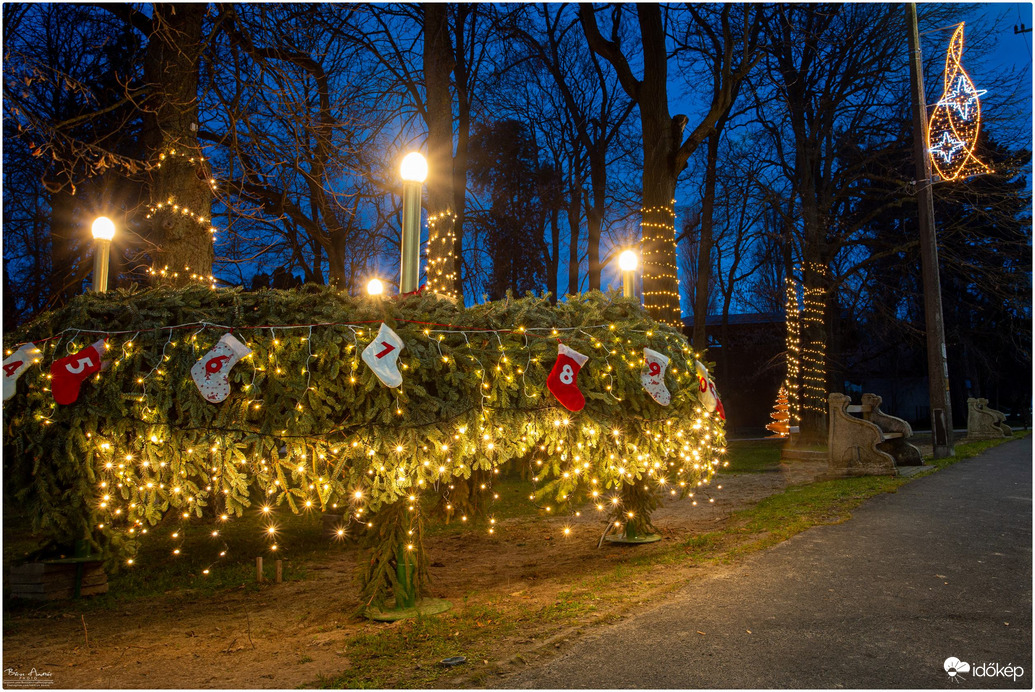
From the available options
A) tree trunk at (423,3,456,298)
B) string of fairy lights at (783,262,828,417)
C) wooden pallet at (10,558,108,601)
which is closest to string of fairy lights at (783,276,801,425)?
string of fairy lights at (783,262,828,417)

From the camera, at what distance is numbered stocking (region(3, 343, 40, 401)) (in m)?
4.29

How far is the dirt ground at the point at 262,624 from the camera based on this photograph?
11.4ft

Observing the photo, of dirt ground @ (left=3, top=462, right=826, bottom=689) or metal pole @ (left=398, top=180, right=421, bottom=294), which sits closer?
dirt ground @ (left=3, top=462, right=826, bottom=689)

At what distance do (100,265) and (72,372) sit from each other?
143 cm

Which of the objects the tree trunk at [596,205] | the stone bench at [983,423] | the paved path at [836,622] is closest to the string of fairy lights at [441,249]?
the paved path at [836,622]

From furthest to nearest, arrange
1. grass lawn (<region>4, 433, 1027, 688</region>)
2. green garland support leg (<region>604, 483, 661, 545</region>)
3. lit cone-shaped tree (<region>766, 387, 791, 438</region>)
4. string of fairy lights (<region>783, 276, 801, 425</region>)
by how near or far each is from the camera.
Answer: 1. lit cone-shaped tree (<region>766, 387, 791, 438</region>)
2. string of fairy lights (<region>783, 276, 801, 425</region>)
3. green garland support leg (<region>604, 483, 661, 545</region>)
4. grass lawn (<region>4, 433, 1027, 688</region>)

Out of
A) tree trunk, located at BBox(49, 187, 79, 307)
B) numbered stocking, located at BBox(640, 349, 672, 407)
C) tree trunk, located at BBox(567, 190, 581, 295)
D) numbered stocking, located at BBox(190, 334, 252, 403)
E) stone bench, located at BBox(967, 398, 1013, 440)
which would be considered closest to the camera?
numbered stocking, located at BBox(190, 334, 252, 403)

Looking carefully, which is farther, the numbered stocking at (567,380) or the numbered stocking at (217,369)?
the numbered stocking at (567,380)

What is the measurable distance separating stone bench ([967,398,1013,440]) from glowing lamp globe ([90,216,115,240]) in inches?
772

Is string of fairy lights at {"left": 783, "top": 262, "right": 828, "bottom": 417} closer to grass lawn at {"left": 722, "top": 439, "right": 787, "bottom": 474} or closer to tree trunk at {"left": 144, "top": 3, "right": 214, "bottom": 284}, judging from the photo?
grass lawn at {"left": 722, "top": 439, "right": 787, "bottom": 474}

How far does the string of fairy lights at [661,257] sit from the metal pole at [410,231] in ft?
22.7

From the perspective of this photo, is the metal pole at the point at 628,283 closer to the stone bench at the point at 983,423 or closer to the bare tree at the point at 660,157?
the bare tree at the point at 660,157

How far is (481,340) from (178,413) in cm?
190

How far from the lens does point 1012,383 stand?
3203 centimetres
